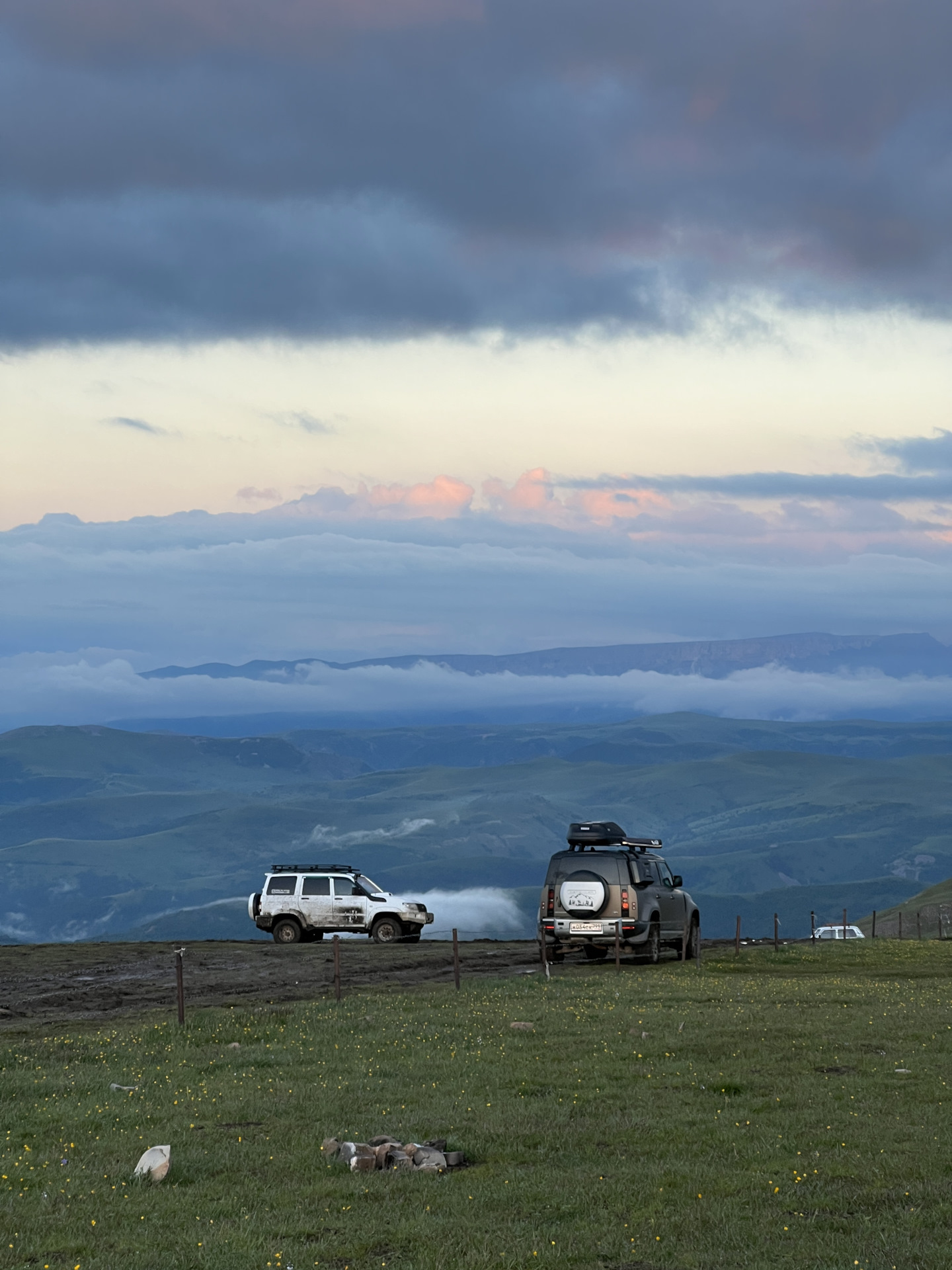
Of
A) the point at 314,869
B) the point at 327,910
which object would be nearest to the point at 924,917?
the point at 327,910

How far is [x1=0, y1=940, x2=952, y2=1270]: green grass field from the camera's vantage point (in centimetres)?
1082

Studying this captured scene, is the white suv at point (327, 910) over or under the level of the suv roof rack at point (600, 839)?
under

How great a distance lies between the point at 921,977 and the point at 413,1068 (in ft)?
62.7

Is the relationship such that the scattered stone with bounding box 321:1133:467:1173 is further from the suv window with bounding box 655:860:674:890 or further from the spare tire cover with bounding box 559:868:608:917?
the suv window with bounding box 655:860:674:890

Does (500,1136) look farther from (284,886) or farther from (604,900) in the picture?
(284,886)

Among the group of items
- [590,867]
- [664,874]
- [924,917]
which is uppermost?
[590,867]

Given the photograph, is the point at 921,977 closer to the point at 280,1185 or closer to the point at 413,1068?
the point at 413,1068

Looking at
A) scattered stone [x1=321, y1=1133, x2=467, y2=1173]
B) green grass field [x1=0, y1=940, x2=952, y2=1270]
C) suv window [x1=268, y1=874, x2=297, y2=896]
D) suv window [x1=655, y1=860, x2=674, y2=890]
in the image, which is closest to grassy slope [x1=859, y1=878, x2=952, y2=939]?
suv window [x1=655, y1=860, x2=674, y2=890]

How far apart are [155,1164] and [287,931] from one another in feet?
114

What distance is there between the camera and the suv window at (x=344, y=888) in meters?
46.9

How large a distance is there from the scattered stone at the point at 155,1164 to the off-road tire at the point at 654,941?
25.2m

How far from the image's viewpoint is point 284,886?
4719 centimetres

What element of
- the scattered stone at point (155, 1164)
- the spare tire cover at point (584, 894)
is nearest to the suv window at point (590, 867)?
the spare tire cover at point (584, 894)

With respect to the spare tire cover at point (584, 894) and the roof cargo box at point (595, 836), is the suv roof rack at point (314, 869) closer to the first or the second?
the roof cargo box at point (595, 836)
